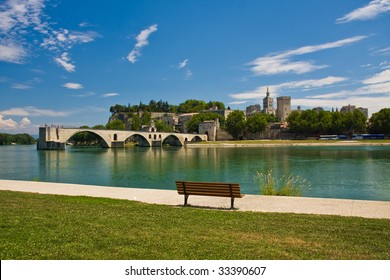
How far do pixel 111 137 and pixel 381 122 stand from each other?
72.2m

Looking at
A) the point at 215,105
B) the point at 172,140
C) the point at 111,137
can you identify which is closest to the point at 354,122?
the point at 172,140

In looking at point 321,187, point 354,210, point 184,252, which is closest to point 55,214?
point 184,252

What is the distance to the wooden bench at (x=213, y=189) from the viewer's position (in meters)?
10.3

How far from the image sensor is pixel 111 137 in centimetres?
9362

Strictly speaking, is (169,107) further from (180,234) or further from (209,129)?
(180,234)

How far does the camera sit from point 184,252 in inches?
220

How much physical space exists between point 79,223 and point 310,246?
446 centimetres

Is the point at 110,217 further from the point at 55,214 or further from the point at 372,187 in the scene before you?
the point at 372,187

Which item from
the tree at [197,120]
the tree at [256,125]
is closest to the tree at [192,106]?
the tree at [197,120]

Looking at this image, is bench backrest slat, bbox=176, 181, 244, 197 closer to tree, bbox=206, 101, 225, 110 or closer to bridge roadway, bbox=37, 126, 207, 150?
bridge roadway, bbox=37, 126, 207, 150

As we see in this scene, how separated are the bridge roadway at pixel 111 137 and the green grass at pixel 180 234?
72.1 m

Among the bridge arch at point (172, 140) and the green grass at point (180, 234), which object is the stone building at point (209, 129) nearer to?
the bridge arch at point (172, 140)

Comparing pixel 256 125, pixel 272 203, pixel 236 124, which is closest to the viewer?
pixel 272 203

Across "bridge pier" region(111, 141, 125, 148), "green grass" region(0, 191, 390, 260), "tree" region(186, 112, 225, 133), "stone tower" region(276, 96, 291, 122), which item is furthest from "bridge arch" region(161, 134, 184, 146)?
"green grass" region(0, 191, 390, 260)
